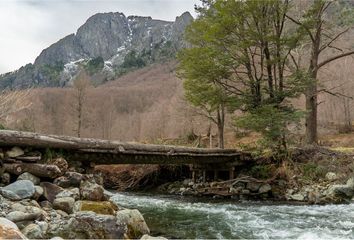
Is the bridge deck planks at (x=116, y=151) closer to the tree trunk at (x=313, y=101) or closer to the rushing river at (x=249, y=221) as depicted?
the rushing river at (x=249, y=221)

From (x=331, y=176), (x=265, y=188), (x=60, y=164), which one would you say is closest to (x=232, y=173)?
(x=265, y=188)

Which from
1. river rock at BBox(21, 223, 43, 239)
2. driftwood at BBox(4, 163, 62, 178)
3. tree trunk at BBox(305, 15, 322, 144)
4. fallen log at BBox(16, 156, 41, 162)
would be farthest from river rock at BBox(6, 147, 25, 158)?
tree trunk at BBox(305, 15, 322, 144)

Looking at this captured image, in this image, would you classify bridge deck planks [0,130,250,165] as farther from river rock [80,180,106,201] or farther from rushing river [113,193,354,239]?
rushing river [113,193,354,239]

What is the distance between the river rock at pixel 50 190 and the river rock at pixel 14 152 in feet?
2.80

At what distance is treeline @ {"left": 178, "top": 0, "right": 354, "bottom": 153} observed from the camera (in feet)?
55.4

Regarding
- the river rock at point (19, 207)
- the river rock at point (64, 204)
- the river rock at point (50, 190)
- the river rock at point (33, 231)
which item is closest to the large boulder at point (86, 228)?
the river rock at point (33, 231)

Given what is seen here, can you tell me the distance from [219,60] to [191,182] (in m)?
5.76

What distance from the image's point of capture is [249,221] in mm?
10016

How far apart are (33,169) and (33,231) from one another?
92.9 inches

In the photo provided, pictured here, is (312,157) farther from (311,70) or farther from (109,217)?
(109,217)

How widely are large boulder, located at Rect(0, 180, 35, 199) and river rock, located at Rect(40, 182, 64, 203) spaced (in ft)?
1.16

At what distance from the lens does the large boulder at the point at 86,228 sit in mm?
5762

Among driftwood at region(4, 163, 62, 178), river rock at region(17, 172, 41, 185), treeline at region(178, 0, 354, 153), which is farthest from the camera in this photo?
treeline at region(178, 0, 354, 153)

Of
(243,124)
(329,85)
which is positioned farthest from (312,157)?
(329,85)
